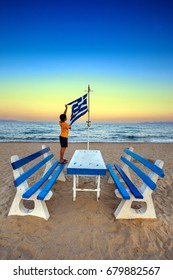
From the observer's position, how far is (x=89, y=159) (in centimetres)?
477

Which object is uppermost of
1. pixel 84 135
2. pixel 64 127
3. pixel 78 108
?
pixel 78 108

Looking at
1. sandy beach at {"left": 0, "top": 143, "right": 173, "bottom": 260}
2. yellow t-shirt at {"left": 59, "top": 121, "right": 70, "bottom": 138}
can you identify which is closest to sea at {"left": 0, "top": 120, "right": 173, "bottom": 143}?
yellow t-shirt at {"left": 59, "top": 121, "right": 70, "bottom": 138}

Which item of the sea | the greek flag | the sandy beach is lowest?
the sea

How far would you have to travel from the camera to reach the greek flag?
22.0 ft

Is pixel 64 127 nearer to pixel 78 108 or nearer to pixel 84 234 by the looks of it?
pixel 78 108

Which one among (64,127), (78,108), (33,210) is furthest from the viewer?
(64,127)

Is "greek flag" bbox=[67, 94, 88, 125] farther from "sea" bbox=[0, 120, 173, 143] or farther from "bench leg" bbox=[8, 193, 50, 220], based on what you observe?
"sea" bbox=[0, 120, 173, 143]

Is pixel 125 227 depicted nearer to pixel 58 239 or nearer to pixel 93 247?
pixel 93 247

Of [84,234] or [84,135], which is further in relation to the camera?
[84,135]

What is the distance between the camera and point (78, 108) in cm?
675

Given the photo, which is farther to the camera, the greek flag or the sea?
the sea

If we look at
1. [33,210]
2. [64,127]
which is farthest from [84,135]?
[33,210]

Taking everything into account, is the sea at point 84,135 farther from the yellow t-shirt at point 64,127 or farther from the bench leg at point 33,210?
the bench leg at point 33,210

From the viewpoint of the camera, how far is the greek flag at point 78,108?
6.71 metres
